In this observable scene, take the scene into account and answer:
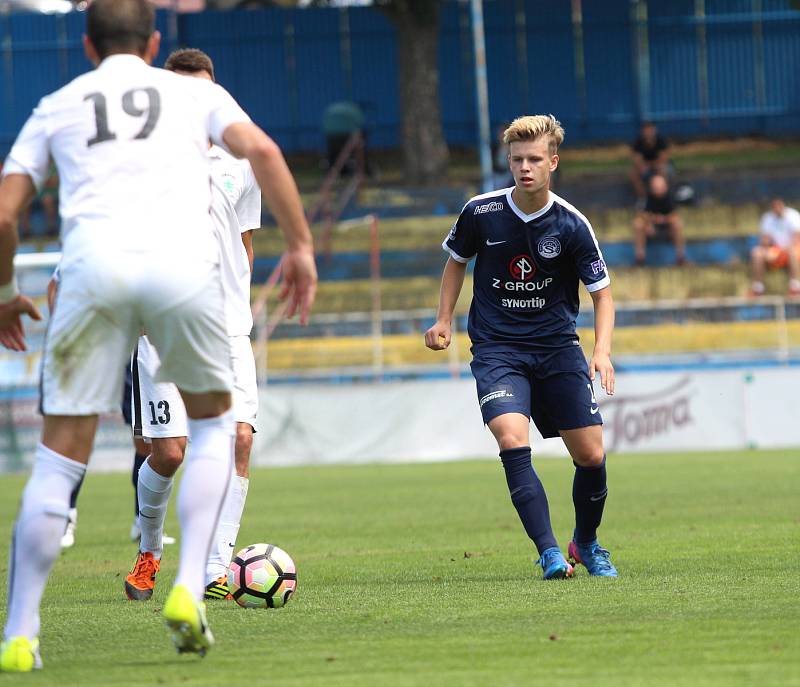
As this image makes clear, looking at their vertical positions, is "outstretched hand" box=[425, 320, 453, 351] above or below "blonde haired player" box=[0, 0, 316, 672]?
below

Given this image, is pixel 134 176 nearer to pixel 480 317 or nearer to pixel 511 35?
pixel 480 317

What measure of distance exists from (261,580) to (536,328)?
6.38 ft

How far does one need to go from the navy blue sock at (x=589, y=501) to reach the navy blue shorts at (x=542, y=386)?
0.25 metres

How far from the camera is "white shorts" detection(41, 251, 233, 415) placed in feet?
15.1

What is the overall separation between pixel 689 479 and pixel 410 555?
6.49m

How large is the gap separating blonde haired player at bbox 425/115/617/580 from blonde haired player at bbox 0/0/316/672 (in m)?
2.55

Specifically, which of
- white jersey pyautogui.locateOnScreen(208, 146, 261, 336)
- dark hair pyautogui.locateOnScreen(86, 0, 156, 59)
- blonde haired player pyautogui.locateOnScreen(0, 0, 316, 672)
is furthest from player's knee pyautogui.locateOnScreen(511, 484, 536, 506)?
dark hair pyautogui.locateOnScreen(86, 0, 156, 59)

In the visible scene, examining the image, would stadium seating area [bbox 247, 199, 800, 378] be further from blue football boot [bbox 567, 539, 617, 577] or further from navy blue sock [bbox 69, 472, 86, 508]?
blue football boot [bbox 567, 539, 617, 577]

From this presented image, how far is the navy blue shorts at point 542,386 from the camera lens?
7.21m

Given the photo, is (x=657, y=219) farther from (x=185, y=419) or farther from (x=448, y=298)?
(x=185, y=419)

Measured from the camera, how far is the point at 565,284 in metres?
7.45

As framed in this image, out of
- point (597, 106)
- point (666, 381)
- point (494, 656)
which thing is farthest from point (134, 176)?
point (597, 106)

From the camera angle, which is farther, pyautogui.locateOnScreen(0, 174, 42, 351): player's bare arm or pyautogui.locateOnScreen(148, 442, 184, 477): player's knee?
pyautogui.locateOnScreen(148, 442, 184, 477): player's knee

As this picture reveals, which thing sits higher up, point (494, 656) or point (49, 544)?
point (49, 544)
